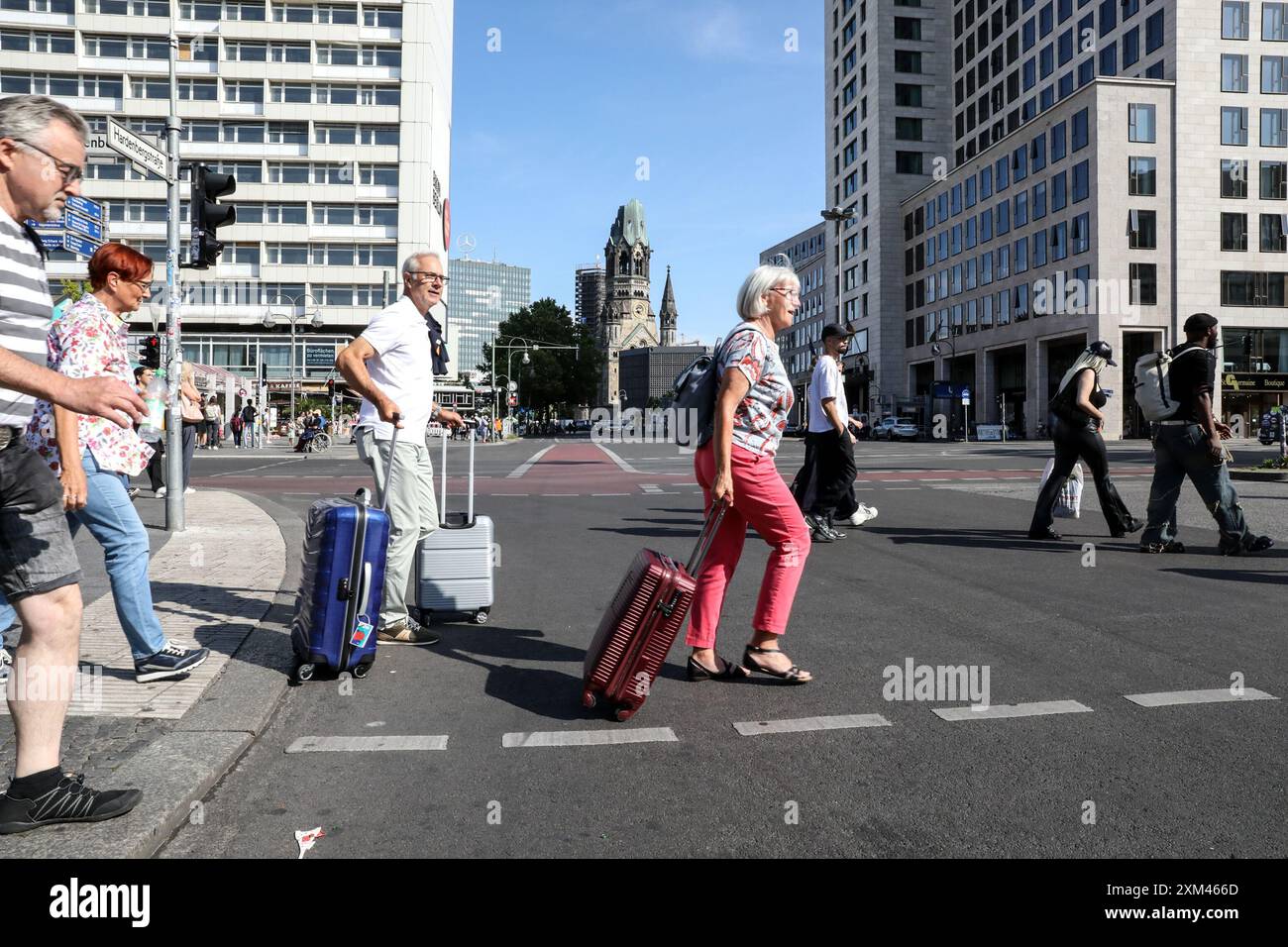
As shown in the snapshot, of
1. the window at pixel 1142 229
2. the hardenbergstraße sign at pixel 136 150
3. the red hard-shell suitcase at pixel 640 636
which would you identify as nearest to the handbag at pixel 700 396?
the red hard-shell suitcase at pixel 640 636

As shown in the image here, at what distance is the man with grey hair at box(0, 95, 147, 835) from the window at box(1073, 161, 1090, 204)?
5415cm

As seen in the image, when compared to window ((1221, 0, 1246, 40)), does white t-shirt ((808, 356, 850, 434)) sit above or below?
below

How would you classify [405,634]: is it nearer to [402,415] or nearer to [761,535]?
[402,415]

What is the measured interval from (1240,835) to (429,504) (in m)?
4.01

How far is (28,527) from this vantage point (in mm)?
2662

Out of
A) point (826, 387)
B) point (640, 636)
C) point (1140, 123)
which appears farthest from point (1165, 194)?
point (640, 636)

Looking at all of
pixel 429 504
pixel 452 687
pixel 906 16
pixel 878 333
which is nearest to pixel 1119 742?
pixel 452 687

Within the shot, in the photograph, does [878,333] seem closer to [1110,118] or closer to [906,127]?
[906,127]

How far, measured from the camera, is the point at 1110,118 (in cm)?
4847

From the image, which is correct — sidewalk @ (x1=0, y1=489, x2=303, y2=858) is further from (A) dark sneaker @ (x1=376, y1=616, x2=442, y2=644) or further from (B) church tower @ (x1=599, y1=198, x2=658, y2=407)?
(B) church tower @ (x1=599, y1=198, x2=658, y2=407)

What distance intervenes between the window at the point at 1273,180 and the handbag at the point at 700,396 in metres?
55.3

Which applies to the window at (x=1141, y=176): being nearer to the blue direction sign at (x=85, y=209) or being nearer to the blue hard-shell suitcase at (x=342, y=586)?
the blue direction sign at (x=85, y=209)

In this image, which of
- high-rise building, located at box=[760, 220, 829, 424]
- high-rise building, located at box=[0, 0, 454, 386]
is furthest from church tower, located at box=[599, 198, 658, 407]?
high-rise building, located at box=[0, 0, 454, 386]

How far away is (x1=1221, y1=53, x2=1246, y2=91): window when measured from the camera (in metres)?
48.3
